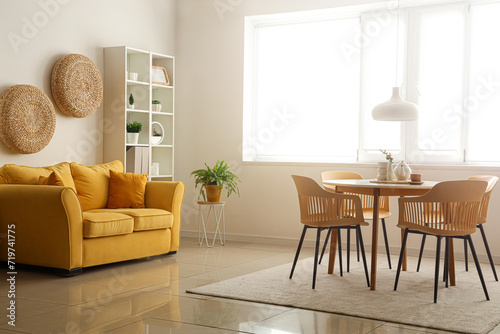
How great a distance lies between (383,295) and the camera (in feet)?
13.4

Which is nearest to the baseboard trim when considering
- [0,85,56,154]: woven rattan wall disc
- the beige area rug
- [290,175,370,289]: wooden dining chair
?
the beige area rug

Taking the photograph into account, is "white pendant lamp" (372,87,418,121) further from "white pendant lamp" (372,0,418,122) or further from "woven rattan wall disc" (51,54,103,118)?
"woven rattan wall disc" (51,54,103,118)

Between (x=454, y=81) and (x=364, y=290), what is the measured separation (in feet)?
8.95

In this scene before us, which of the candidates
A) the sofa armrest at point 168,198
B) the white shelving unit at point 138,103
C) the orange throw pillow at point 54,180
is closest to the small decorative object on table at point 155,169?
the white shelving unit at point 138,103

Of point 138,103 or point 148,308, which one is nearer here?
point 148,308

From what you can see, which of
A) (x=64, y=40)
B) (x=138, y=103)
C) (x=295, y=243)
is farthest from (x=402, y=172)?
(x=64, y=40)

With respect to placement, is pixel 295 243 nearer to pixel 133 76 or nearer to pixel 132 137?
pixel 132 137

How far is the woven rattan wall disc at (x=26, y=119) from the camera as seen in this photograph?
511 cm

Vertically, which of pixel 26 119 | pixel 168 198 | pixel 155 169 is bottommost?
pixel 168 198

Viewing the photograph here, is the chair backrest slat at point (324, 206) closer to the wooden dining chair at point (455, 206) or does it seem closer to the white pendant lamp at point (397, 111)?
the wooden dining chair at point (455, 206)

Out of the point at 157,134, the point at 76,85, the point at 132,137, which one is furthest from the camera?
the point at 157,134

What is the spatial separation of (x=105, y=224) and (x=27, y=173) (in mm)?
830

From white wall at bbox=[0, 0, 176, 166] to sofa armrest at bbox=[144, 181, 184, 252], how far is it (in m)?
0.85

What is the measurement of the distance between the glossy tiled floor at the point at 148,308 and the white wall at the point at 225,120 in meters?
1.71
